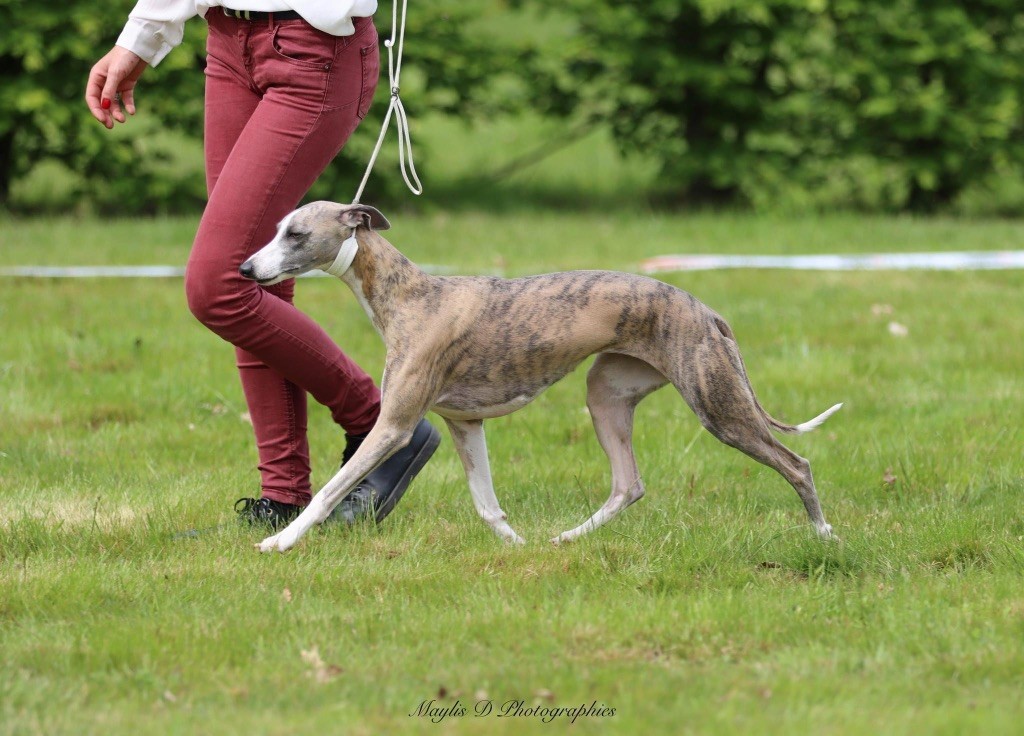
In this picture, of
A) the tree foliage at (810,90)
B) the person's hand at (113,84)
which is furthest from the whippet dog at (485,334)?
the tree foliage at (810,90)

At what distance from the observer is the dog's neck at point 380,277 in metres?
4.53

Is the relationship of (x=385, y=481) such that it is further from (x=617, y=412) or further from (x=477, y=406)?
(x=617, y=412)

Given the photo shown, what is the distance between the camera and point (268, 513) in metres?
4.98

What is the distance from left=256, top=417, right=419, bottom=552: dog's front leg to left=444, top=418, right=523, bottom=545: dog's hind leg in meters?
0.40

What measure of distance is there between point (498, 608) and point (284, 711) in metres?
0.86

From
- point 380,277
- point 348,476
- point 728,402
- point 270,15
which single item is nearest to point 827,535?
point 728,402

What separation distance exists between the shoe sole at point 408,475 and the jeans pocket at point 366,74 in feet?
3.89

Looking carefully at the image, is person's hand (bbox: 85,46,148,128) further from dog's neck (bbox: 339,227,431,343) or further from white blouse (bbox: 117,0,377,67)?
dog's neck (bbox: 339,227,431,343)

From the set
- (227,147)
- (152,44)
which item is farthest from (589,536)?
(152,44)

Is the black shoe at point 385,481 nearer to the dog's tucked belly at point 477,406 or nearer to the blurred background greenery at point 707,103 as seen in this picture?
the dog's tucked belly at point 477,406

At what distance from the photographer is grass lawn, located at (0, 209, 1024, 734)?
11.4ft

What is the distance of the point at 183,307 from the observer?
868cm

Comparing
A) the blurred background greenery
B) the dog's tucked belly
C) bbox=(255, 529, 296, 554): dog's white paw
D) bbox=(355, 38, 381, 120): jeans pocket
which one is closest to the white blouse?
bbox=(355, 38, 381, 120): jeans pocket

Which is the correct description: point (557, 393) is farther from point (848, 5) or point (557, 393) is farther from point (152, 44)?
point (848, 5)
